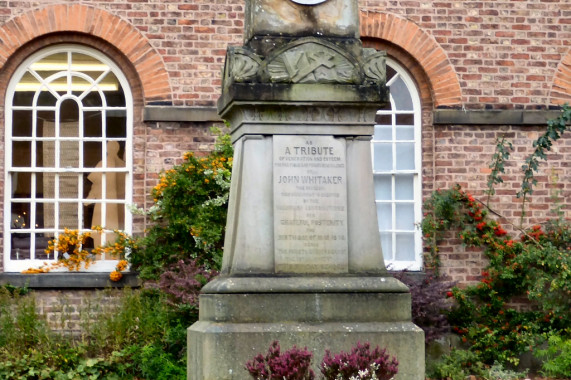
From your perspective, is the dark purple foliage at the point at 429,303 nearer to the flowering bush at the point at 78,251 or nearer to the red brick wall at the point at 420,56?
the red brick wall at the point at 420,56

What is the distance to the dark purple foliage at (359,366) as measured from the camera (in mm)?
6102

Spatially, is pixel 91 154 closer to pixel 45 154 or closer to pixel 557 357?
pixel 45 154

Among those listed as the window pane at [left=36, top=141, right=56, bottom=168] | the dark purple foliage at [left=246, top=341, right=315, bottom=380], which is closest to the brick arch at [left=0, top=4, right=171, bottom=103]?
the window pane at [left=36, top=141, right=56, bottom=168]

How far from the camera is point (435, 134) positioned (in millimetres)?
13812

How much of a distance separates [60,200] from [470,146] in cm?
504

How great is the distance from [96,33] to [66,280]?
297 centimetres

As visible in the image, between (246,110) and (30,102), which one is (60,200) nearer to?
(30,102)

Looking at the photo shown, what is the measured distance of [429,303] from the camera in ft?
40.2

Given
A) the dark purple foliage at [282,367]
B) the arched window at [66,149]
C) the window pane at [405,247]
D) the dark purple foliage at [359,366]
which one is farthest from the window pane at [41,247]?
the dark purple foliage at [359,366]

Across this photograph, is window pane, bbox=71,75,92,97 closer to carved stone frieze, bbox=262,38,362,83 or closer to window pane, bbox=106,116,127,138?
window pane, bbox=106,116,127,138

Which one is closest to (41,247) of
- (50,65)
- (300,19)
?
(50,65)

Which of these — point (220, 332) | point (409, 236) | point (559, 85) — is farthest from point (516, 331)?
point (220, 332)

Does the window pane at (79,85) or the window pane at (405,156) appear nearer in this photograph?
the window pane at (79,85)

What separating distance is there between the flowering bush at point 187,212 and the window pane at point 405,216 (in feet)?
7.76
